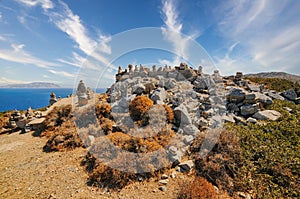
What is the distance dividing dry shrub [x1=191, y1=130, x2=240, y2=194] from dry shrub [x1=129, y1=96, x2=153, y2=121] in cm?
393

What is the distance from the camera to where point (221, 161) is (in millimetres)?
6145

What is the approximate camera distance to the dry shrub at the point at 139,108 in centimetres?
1000

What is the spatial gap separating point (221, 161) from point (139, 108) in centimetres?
586

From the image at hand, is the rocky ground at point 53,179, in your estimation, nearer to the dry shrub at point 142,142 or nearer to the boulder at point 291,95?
the dry shrub at point 142,142

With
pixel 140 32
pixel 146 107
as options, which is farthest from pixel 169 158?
pixel 140 32

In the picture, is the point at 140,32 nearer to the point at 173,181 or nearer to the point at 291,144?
the point at 173,181

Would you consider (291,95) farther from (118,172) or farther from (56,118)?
(56,118)

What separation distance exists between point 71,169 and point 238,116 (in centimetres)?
1103

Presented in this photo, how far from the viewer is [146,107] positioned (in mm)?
10234

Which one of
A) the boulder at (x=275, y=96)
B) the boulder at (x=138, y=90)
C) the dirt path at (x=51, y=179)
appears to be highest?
the boulder at (x=275, y=96)

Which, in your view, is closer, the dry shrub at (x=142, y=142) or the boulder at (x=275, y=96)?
the dry shrub at (x=142, y=142)

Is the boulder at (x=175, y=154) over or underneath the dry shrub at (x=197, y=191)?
over

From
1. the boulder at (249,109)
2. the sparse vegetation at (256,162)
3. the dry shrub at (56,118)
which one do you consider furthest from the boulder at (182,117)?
the dry shrub at (56,118)

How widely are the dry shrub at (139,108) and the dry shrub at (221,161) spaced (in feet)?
12.9
